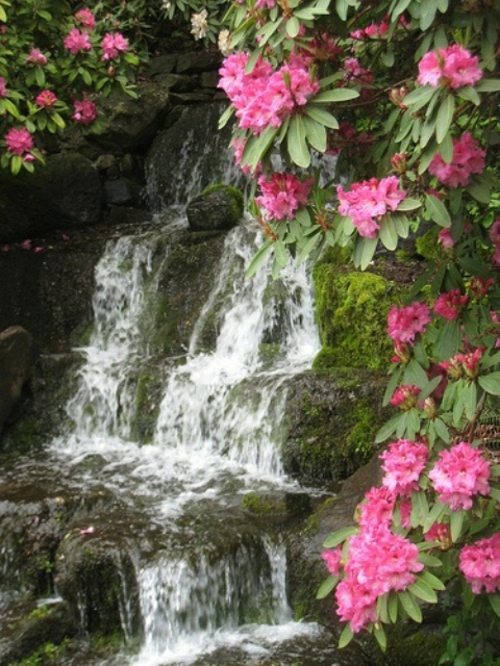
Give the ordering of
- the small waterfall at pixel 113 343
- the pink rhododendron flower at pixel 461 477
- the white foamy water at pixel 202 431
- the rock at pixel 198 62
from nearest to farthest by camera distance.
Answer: the pink rhododendron flower at pixel 461 477, the white foamy water at pixel 202 431, the small waterfall at pixel 113 343, the rock at pixel 198 62

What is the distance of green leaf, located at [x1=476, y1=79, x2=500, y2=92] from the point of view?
2.12m

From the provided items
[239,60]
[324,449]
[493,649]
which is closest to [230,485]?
[324,449]

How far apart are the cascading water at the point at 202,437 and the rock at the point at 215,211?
0.56ft

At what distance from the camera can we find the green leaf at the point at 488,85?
212 centimetres

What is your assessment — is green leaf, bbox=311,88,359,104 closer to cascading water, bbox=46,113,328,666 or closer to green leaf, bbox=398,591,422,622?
green leaf, bbox=398,591,422,622

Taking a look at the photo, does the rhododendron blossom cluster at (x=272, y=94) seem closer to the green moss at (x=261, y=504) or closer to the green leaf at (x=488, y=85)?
the green leaf at (x=488, y=85)

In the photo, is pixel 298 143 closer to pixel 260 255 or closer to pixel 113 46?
pixel 260 255

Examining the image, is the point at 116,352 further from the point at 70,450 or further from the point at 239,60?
the point at 239,60

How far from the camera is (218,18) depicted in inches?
441

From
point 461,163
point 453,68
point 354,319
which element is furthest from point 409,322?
point 354,319

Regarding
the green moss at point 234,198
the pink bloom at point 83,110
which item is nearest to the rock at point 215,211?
the green moss at point 234,198

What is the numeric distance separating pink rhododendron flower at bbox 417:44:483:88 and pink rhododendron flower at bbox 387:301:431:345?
783 millimetres

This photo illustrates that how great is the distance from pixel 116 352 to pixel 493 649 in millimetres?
5231

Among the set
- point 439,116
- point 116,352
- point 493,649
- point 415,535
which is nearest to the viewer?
point 439,116
